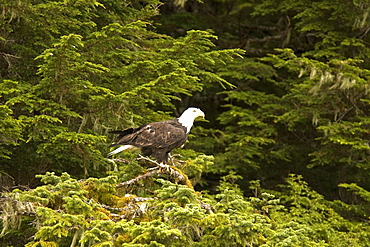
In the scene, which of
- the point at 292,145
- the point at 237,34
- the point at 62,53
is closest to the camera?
the point at 62,53

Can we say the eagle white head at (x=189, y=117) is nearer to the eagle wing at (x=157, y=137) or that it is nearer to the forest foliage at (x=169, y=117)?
the eagle wing at (x=157, y=137)

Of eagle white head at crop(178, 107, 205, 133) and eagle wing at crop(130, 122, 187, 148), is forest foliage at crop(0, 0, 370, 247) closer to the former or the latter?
eagle wing at crop(130, 122, 187, 148)

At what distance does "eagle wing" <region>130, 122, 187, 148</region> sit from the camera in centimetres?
798

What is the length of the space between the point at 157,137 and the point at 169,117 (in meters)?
3.29

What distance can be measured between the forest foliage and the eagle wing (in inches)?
10.9

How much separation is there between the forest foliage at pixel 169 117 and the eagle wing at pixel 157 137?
0.28 m

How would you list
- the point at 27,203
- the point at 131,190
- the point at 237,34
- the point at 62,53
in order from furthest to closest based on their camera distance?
the point at 237,34 < the point at 62,53 < the point at 131,190 < the point at 27,203

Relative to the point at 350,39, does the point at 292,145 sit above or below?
below

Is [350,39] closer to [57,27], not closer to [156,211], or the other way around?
[57,27]

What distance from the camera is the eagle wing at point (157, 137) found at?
7.98 meters

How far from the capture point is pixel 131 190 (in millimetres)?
7258

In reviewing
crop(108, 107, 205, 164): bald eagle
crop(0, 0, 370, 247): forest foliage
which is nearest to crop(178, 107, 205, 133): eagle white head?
crop(108, 107, 205, 164): bald eagle

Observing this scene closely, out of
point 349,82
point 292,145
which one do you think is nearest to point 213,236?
point 349,82

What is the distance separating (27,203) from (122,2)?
6.11m
